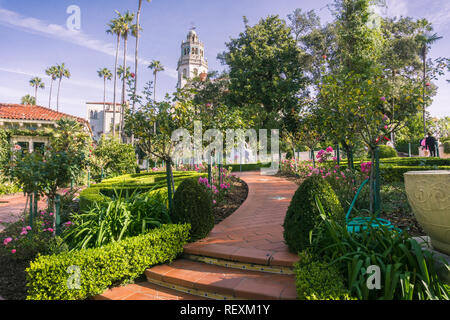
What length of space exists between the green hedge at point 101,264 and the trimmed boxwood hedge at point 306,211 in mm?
1737

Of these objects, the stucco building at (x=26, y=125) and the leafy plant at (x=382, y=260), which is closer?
the leafy plant at (x=382, y=260)

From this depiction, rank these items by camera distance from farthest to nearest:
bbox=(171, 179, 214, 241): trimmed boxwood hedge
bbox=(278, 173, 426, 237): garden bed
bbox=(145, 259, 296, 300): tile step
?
1. bbox=(171, 179, 214, 241): trimmed boxwood hedge
2. bbox=(278, 173, 426, 237): garden bed
3. bbox=(145, 259, 296, 300): tile step

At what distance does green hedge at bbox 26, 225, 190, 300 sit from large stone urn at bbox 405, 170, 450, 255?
3154 millimetres

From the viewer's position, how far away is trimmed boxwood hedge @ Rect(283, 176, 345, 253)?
323cm

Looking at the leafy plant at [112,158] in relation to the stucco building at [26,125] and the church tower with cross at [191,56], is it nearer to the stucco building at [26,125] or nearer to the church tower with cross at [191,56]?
the stucco building at [26,125]

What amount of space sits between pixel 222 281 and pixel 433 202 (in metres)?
2.47

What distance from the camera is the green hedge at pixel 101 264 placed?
2.84m

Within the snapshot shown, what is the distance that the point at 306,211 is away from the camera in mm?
3283

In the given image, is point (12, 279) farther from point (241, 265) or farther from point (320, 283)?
point (320, 283)

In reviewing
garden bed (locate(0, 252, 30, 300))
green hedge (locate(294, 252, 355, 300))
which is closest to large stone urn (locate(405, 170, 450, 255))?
green hedge (locate(294, 252, 355, 300))

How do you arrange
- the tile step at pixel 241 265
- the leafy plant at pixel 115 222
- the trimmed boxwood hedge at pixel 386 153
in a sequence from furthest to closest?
the trimmed boxwood hedge at pixel 386 153 < the leafy plant at pixel 115 222 < the tile step at pixel 241 265

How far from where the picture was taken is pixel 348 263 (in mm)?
2520

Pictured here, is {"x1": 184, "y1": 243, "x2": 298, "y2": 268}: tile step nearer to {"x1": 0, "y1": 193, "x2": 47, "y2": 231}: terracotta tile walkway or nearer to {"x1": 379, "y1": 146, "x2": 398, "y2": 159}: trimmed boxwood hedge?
{"x1": 0, "y1": 193, "x2": 47, "y2": 231}: terracotta tile walkway

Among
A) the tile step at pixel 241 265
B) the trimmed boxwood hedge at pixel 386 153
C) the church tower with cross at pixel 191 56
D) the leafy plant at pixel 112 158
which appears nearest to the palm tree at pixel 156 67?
the church tower with cross at pixel 191 56
